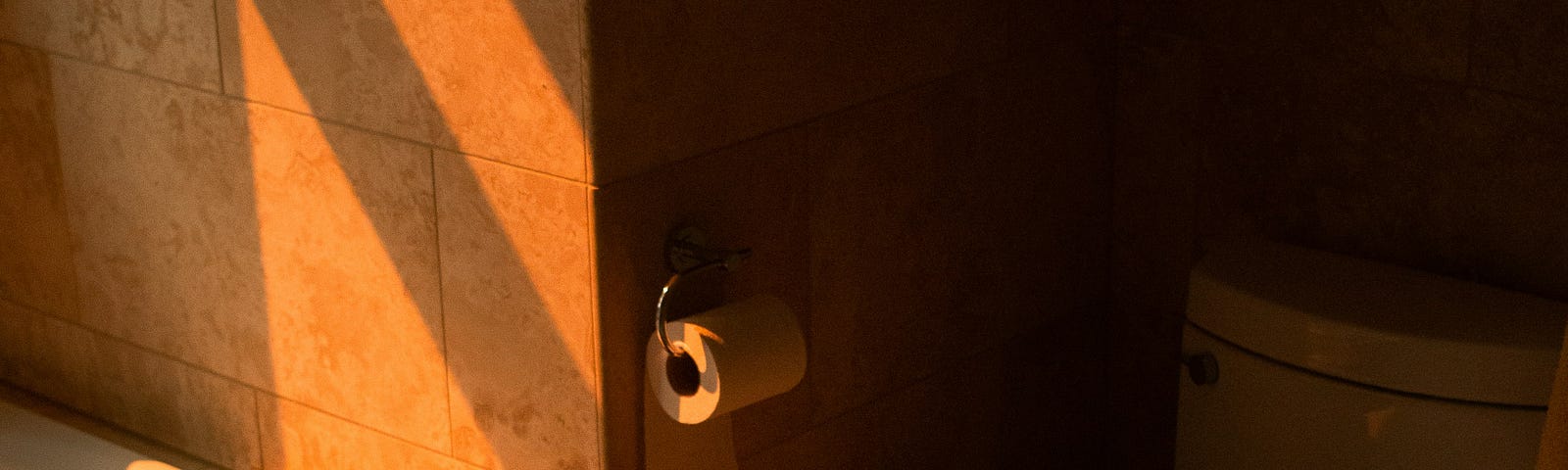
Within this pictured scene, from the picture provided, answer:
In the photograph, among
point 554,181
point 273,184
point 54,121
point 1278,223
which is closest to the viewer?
point 554,181

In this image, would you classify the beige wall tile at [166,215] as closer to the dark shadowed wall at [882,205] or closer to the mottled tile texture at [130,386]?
the mottled tile texture at [130,386]

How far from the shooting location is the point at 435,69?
5.00 feet

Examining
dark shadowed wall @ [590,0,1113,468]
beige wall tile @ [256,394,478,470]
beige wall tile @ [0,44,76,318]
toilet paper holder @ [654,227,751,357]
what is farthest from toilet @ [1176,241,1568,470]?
beige wall tile @ [0,44,76,318]

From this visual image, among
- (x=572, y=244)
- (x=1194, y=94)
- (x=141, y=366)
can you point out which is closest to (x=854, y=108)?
(x=572, y=244)

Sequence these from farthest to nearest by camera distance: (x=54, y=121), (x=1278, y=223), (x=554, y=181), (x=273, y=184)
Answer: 1. (x=1278, y=223)
2. (x=54, y=121)
3. (x=273, y=184)
4. (x=554, y=181)

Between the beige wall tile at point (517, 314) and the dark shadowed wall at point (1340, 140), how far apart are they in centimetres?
94

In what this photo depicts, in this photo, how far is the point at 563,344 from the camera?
1573 millimetres

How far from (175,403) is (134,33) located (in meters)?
0.45

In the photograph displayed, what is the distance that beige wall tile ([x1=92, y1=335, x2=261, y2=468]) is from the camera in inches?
74.5

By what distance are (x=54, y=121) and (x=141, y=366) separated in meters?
0.30

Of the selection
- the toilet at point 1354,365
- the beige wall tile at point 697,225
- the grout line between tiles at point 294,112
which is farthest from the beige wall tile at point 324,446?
the toilet at point 1354,365

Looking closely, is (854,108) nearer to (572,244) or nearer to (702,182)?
(702,182)

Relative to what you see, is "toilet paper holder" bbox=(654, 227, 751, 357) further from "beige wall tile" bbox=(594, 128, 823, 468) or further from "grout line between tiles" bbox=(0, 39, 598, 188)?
"grout line between tiles" bbox=(0, 39, 598, 188)

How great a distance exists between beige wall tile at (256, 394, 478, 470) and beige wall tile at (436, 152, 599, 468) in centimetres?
8
